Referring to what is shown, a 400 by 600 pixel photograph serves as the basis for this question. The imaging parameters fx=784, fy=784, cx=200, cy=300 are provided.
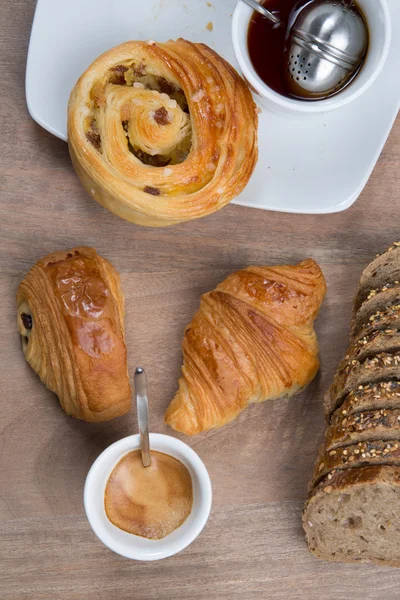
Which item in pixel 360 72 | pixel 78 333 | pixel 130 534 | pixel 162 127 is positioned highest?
pixel 360 72

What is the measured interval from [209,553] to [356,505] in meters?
0.46

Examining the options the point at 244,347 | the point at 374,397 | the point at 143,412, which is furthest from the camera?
the point at 244,347

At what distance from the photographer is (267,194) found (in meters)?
2.20

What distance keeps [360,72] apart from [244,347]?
0.78m

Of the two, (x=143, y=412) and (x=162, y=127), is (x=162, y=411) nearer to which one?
(x=143, y=412)

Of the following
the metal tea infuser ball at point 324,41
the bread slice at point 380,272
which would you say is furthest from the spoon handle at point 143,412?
the metal tea infuser ball at point 324,41

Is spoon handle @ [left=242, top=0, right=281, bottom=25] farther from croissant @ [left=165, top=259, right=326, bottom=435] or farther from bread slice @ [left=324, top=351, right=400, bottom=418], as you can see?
bread slice @ [left=324, top=351, right=400, bottom=418]

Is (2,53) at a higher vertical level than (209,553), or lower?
higher

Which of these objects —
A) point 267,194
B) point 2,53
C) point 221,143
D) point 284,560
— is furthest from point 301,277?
point 2,53

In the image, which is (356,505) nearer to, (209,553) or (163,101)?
(209,553)

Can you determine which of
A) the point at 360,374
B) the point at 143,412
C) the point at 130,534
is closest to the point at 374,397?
the point at 360,374

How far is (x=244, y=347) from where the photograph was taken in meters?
2.10

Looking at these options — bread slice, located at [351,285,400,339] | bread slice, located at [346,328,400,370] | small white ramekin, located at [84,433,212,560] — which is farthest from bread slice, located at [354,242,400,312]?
small white ramekin, located at [84,433,212,560]

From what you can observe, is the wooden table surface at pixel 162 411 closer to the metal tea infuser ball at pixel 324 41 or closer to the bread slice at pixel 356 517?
the bread slice at pixel 356 517
